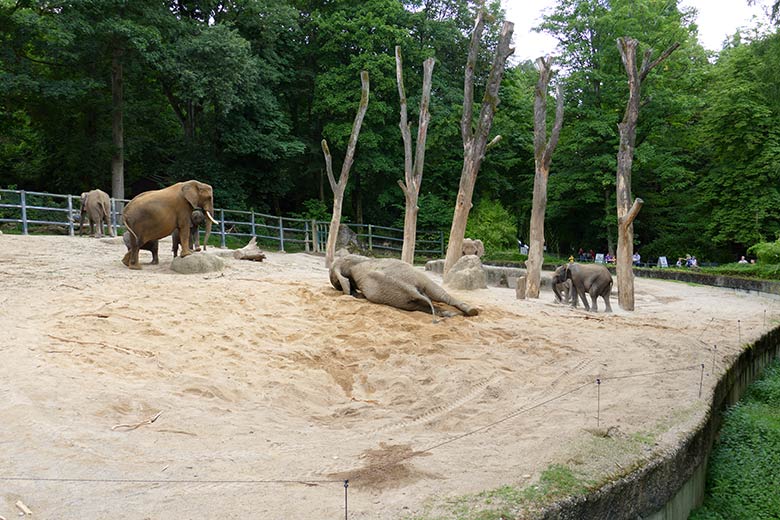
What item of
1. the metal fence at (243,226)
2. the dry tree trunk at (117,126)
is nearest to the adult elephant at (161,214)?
the metal fence at (243,226)

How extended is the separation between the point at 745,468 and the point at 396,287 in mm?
4848

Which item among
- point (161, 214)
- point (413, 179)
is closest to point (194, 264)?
point (161, 214)

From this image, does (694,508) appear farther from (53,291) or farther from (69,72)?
(69,72)

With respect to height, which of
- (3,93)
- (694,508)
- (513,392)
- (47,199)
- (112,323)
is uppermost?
(3,93)

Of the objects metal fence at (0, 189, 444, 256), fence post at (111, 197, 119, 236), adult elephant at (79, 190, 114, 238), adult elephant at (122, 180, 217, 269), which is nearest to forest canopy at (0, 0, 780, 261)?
metal fence at (0, 189, 444, 256)

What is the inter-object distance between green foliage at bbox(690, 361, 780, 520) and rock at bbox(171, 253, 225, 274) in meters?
8.19

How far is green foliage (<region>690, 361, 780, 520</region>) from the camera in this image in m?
5.53

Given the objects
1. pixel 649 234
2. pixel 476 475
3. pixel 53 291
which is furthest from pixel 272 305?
pixel 649 234

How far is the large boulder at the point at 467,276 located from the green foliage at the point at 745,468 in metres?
5.20

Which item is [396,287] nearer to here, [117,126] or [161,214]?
[161,214]

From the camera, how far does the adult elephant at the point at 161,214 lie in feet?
36.3

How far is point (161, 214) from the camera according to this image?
11.2 metres

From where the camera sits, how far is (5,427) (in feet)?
13.4

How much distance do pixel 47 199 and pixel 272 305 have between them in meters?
17.6
